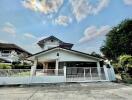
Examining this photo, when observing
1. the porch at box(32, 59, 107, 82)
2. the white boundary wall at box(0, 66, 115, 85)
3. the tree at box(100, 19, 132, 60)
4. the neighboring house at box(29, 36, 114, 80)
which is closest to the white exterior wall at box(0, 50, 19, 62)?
the tree at box(100, 19, 132, 60)

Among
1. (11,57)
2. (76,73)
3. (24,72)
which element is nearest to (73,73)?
(76,73)

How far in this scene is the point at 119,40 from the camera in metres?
34.6

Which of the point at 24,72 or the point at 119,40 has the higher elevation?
the point at 119,40

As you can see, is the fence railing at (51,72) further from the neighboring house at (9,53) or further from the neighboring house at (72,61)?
the neighboring house at (9,53)

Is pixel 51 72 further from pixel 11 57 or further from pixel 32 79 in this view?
pixel 11 57

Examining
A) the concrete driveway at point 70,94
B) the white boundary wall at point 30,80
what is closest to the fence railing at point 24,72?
the white boundary wall at point 30,80

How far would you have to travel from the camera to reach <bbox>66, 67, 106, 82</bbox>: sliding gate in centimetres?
1761

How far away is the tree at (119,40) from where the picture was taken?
110 ft

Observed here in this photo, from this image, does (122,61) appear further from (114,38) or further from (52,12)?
(114,38)

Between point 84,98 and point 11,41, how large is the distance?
49061 millimetres

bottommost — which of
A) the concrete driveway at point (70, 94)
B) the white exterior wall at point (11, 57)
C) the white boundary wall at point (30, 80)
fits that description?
the concrete driveway at point (70, 94)

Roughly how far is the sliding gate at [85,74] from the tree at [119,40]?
17.5 m

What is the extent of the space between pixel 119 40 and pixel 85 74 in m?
19.2

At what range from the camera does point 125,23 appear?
35125 millimetres
